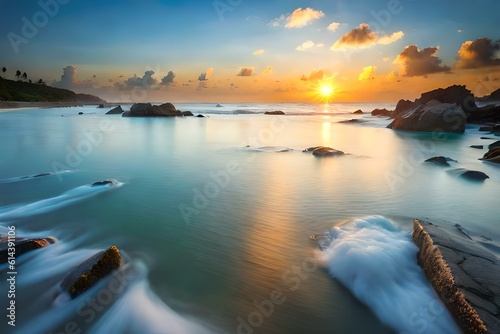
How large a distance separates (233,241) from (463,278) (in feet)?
Answer: 13.7

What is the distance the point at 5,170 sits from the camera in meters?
12.1

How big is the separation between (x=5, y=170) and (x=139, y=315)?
12074mm

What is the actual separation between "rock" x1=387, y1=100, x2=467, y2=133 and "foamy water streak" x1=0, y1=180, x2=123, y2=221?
3258cm

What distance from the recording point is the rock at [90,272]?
14.7 feet

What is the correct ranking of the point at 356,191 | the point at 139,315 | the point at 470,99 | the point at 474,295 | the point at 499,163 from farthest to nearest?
the point at 470,99 → the point at 499,163 → the point at 356,191 → the point at 139,315 → the point at 474,295

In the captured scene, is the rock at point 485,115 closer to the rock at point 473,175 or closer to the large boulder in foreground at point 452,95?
the large boulder in foreground at point 452,95

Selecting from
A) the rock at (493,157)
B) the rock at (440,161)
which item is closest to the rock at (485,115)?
the rock at (493,157)

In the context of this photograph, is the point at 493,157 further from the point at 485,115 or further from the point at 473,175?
the point at 485,115

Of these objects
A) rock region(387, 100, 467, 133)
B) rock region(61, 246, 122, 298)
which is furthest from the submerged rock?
rock region(387, 100, 467, 133)

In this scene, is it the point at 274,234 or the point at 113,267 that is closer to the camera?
the point at 113,267

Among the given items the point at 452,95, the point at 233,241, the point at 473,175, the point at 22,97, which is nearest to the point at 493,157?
the point at 473,175

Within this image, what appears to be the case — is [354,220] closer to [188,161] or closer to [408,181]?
[408,181]

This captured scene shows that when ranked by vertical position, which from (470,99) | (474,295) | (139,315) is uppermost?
(470,99)

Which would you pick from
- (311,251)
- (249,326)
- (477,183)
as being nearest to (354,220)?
(311,251)
